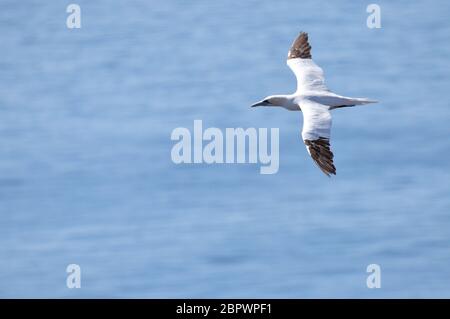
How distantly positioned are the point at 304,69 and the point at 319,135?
2.70 metres

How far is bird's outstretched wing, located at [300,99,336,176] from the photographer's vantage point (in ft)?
69.8

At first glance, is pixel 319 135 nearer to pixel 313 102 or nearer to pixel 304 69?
pixel 313 102

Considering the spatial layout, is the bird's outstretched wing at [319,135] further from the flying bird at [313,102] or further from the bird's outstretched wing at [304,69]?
the bird's outstretched wing at [304,69]

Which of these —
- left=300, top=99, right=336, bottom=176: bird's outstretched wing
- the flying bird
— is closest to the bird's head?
the flying bird

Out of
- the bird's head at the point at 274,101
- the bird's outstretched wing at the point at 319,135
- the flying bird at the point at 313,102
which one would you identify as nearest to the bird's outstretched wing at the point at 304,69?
the flying bird at the point at 313,102

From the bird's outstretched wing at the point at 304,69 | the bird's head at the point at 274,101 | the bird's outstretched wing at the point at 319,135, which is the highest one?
the bird's outstretched wing at the point at 304,69

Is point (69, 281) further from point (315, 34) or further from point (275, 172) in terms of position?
point (315, 34)

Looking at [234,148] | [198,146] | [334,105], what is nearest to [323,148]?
[334,105]

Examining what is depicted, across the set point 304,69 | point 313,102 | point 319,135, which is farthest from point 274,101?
point 319,135

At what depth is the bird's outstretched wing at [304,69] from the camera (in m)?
23.5

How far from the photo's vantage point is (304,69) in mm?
24078

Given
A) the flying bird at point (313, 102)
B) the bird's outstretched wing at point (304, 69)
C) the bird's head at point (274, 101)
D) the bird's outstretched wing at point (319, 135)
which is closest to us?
the bird's outstretched wing at point (319, 135)

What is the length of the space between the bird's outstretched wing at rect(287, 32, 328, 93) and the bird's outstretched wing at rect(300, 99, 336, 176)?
1186mm
